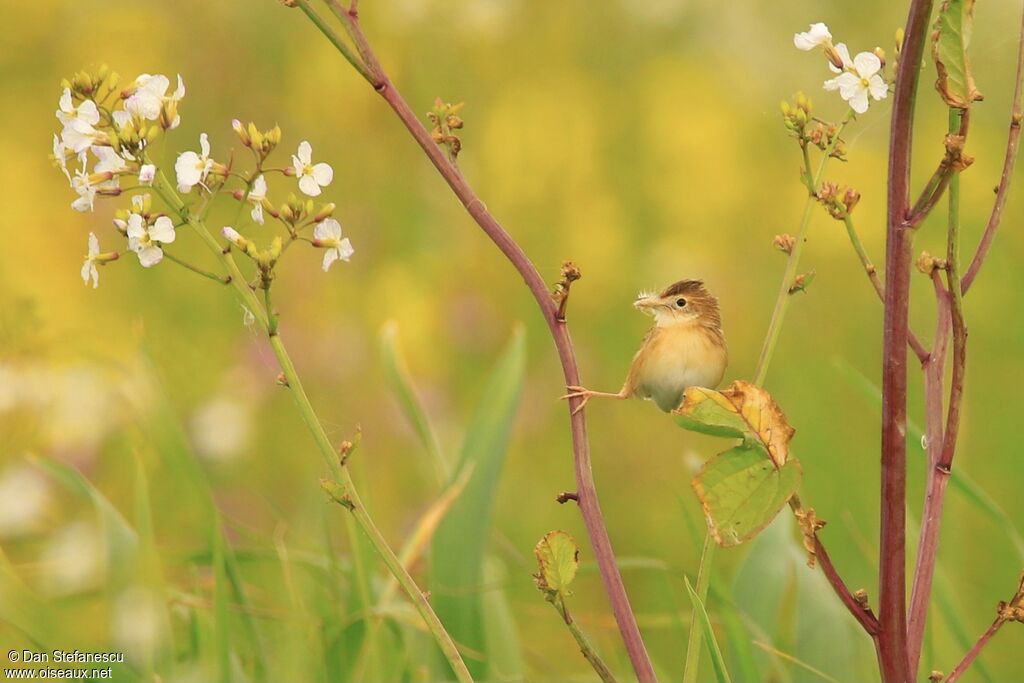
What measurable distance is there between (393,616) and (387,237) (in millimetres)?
2215

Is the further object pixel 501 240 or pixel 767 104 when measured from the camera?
pixel 767 104

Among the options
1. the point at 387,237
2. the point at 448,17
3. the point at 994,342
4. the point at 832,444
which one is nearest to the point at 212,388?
the point at 387,237

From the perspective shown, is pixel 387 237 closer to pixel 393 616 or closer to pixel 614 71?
pixel 614 71

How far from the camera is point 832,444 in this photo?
132 inches

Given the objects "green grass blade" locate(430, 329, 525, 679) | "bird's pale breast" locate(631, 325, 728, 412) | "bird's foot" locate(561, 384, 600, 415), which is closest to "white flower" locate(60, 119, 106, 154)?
"bird's foot" locate(561, 384, 600, 415)

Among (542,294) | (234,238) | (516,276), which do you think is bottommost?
(542,294)

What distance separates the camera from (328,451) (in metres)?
1.04

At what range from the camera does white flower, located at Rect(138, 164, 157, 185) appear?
106 centimetres

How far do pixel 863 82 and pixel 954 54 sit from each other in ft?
0.33

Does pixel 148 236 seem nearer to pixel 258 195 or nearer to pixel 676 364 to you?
pixel 258 195

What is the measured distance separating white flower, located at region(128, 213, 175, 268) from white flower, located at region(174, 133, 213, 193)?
0.11 feet

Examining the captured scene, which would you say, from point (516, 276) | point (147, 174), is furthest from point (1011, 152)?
point (516, 276)

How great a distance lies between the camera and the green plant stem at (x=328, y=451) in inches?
40.5

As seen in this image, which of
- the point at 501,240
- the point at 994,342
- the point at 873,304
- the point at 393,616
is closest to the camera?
the point at 501,240
